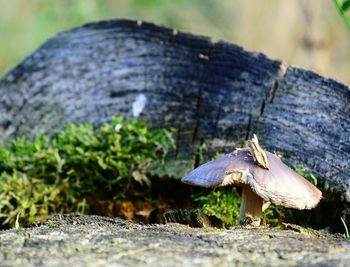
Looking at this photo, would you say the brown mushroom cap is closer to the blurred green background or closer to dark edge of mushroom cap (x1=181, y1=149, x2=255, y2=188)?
dark edge of mushroom cap (x1=181, y1=149, x2=255, y2=188)

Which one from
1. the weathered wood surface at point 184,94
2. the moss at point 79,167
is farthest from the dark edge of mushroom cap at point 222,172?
the moss at point 79,167

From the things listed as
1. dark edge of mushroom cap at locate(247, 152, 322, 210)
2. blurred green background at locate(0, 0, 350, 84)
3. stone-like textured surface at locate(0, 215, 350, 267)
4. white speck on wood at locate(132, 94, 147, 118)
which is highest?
blurred green background at locate(0, 0, 350, 84)

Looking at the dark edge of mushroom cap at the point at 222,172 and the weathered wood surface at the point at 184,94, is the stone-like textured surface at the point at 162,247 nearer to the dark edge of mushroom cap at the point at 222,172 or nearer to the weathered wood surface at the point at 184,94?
the dark edge of mushroom cap at the point at 222,172

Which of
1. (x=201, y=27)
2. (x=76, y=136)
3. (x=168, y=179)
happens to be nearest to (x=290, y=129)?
(x=168, y=179)

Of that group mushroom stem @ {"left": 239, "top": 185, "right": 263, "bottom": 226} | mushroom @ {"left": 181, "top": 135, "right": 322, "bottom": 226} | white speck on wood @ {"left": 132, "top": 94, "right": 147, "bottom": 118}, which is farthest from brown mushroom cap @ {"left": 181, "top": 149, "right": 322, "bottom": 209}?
white speck on wood @ {"left": 132, "top": 94, "right": 147, "bottom": 118}

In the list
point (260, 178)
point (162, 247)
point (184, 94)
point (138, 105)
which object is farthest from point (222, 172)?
point (138, 105)

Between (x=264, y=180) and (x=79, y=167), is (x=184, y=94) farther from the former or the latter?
(x=264, y=180)

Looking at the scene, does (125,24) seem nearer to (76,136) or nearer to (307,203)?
(76,136)
